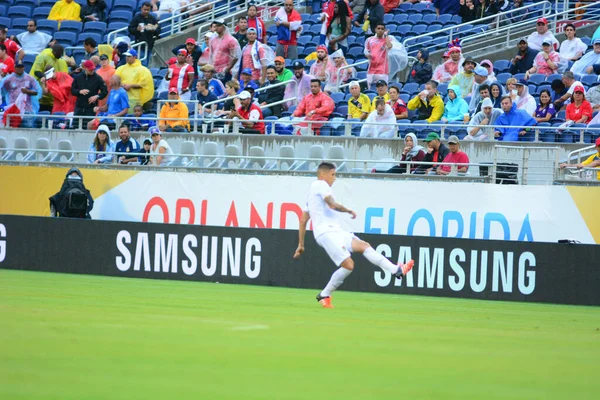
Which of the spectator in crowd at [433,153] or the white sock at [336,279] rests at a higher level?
the spectator in crowd at [433,153]

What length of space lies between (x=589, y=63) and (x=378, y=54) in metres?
4.27

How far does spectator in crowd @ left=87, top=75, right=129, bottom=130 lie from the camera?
2306 centimetres

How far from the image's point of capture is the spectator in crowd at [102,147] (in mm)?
21562

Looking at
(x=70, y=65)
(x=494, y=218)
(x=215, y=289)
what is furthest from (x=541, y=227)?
(x=70, y=65)

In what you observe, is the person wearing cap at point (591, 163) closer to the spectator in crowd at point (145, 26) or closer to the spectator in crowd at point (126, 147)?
the spectator in crowd at point (126, 147)

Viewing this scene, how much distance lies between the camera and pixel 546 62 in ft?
70.5

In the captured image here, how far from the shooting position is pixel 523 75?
2162 centimetres

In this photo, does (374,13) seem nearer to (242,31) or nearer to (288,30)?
(288,30)

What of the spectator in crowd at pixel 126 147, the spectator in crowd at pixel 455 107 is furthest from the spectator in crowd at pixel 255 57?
the spectator in crowd at pixel 455 107

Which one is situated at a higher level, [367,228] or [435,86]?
[435,86]

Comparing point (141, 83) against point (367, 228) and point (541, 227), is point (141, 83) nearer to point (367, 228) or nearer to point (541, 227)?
point (367, 228)

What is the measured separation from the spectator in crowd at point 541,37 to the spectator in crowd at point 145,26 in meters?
9.31

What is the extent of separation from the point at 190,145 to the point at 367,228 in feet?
13.7

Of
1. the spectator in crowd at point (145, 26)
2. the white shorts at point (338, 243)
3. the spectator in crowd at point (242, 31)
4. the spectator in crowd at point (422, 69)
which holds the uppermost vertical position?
the spectator in crowd at point (145, 26)
